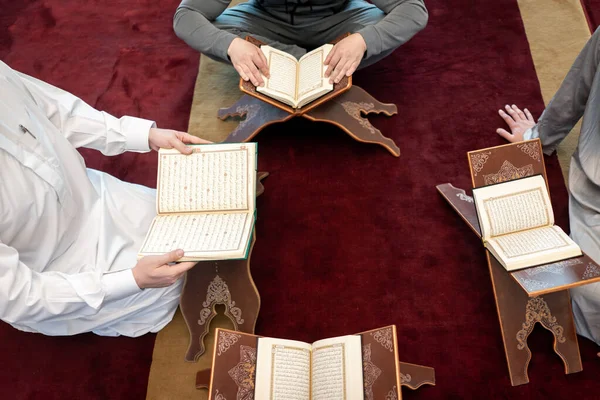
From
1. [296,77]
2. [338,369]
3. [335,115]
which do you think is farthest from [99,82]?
[338,369]

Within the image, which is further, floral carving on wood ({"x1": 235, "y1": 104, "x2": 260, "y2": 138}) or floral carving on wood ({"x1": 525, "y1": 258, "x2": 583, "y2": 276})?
floral carving on wood ({"x1": 235, "y1": 104, "x2": 260, "y2": 138})

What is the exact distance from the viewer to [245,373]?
1.69m

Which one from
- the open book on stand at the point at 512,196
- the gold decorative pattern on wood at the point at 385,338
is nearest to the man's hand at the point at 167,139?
the gold decorative pattern on wood at the point at 385,338

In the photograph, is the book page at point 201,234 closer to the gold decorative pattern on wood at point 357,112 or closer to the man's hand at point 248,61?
the man's hand at point 248,61

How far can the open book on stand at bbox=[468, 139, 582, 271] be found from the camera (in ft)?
6.46

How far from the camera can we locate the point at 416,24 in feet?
8.38

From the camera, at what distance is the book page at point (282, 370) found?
168 cm

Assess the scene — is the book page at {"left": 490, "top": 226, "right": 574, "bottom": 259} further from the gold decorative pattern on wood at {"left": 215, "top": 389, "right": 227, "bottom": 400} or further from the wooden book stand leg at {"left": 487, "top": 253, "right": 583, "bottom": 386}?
the gold decorative pattern on wood at {"left": 215, "top": 389, "right": 227, "bottom": 400}

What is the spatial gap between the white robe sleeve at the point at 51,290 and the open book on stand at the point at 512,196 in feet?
4.05

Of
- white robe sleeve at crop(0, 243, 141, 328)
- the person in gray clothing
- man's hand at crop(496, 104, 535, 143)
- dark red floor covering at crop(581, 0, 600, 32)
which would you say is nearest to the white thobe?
white robe sleeve at crop(0, 243, 141, 328)

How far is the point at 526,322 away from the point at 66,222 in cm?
162

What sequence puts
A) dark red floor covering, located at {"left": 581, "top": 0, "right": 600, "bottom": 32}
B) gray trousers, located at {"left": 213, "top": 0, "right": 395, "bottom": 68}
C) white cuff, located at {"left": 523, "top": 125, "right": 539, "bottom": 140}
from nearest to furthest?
white cuff, located at {"left": 523, "top": 125, "right": 539, "bottom": 140} < gray trousers, located at {"left": 213, "top": 0, "right": 395, "bottom": 68} < dark red floor covering, located at {"left": 581, "top": 0, "right": 600, "bottom": 32}

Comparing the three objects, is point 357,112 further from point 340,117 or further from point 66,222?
point 66,222

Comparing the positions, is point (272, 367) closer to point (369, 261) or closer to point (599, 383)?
point (369, 261)
